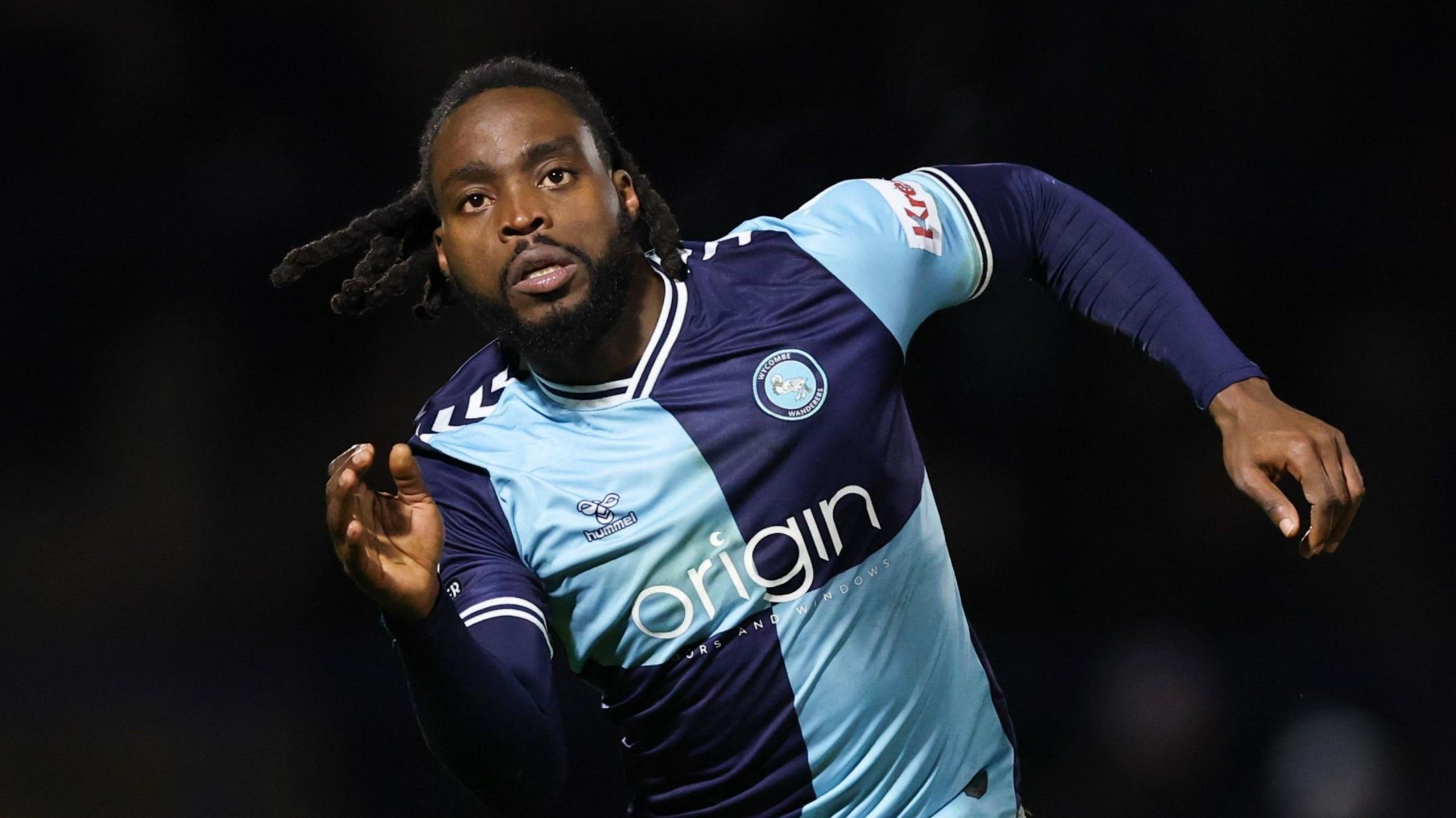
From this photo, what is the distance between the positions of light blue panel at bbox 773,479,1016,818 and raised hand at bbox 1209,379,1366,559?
0.49 metres

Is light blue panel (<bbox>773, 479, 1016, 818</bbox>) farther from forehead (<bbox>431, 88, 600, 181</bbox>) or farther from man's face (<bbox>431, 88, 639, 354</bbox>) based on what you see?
forehead (<bbox>431, 88, 600, 181</bbox>)

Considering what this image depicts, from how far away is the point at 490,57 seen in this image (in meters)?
4.02

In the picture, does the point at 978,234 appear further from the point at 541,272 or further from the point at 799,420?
the point at 541,272

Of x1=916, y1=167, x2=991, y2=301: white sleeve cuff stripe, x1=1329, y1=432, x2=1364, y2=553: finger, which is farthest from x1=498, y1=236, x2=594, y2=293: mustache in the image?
x1=1329, y1=432, x2=1364, y2=553: finger

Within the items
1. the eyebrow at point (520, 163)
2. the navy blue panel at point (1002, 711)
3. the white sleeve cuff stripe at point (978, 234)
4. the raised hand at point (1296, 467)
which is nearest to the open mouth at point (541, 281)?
the eyebrow at point (520, 163)

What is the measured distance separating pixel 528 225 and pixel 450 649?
0.68 m

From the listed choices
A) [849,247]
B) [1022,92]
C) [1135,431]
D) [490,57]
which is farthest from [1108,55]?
[849,247]

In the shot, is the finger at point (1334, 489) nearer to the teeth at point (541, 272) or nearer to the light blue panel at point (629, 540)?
the light blue panel at point (629, 540)

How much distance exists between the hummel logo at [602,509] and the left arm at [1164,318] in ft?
2.42

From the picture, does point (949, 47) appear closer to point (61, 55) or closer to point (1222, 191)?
point (1222, 191)

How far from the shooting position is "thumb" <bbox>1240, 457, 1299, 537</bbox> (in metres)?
1.94

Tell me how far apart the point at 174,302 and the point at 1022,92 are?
2216 millimetres

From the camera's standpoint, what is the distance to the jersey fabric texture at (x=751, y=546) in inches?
86.8

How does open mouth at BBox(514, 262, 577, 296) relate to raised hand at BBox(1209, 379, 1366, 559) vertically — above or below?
above
